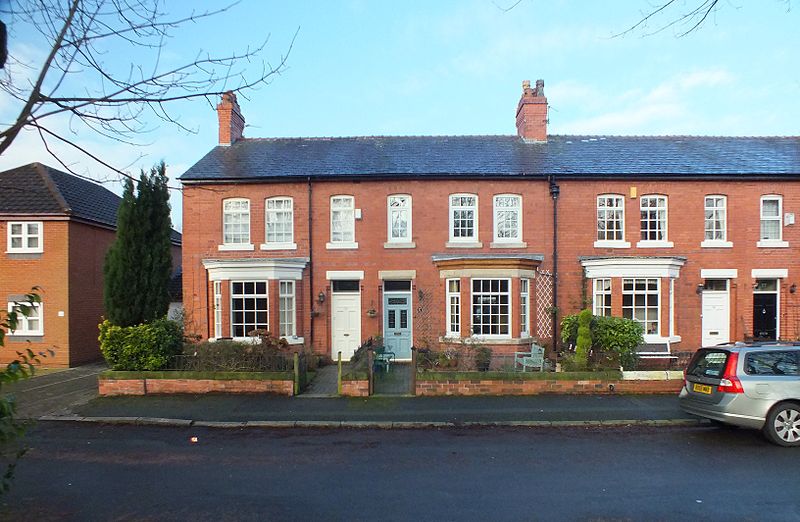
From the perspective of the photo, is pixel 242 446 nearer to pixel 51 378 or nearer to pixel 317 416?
pixel 317 416

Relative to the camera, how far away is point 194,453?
7512 millimetres

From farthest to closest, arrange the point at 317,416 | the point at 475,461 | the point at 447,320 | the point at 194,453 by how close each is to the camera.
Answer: the point at 447,320, the point at 317,416, the point at 194,453, the point at 475,461

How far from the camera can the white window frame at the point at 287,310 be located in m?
15.6

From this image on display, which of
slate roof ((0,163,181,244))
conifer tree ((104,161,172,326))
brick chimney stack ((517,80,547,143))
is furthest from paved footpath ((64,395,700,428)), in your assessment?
brick chimney stack ((517,80,547,143))

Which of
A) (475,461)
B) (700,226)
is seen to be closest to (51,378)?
(475,461)

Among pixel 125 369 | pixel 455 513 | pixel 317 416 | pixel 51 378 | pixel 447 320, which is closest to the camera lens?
pixel 455 513

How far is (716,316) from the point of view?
51.7 feet

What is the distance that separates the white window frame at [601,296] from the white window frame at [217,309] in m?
12.0

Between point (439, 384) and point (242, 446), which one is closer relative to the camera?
point (242, 446)

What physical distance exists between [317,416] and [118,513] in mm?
4436

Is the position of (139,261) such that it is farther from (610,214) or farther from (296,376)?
(610,214)

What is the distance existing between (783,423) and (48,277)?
2064 centimetres

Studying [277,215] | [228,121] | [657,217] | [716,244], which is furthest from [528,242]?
[228,121]

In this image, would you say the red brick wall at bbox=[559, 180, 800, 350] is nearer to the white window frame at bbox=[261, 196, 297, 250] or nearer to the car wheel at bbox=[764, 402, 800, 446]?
the car wheel at bbox=[764, 402, 800, 446]
